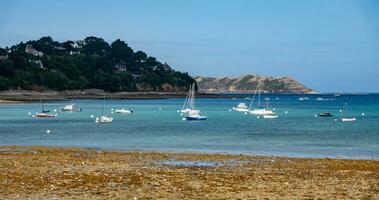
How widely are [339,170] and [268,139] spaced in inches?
1084

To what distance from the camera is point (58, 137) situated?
54812 millimetres

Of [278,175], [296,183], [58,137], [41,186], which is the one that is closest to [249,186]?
[296,183]

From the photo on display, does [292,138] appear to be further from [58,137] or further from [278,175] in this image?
[278,175]

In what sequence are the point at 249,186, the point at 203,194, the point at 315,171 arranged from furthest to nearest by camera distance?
the point at 315,171 < the point at 249,186 < the point at 203,194

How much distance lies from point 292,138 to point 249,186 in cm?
3570

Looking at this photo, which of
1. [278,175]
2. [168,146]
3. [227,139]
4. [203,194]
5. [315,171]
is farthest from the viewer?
[227,139]

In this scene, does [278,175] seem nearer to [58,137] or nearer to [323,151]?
[323,151]

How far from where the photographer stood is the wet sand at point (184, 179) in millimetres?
17848

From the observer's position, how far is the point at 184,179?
21.5 metres

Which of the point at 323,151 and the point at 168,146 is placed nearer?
the point at 323,151

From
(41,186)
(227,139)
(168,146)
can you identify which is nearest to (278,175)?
(41,186)

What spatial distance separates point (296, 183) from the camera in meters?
20.7

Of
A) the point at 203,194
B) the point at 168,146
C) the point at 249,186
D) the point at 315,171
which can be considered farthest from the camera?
the point at 168,146

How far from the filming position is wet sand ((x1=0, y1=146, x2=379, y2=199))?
17848 mm
